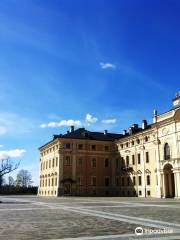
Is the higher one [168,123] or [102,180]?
[168,123]

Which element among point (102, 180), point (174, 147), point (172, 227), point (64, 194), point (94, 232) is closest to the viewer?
point (94, 232)

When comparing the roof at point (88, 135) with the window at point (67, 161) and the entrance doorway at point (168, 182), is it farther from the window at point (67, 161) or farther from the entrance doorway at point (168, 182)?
the entrance doorway at point (168, 182)

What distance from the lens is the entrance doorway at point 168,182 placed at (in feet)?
162

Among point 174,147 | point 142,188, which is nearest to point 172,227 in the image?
point 174,147

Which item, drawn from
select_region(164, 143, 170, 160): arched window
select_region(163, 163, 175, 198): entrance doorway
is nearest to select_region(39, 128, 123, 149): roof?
select_region(164, 143, 170, 160): arched window

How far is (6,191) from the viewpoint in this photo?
287ft

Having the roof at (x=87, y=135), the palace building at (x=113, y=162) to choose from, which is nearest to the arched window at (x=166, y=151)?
the palace building at (x=113, y=162)

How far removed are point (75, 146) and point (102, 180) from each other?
9.17 meters

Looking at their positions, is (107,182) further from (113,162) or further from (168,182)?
(168,182)

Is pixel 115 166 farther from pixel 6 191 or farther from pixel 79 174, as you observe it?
pixel 6 191

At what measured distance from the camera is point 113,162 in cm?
6831

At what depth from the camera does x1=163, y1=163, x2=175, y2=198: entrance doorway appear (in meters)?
49.4

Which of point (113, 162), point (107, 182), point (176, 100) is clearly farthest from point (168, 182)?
point (107, 182)

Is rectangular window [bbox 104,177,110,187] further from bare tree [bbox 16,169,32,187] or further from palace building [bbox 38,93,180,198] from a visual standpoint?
bare tree [bbox 16,169,32,187]
